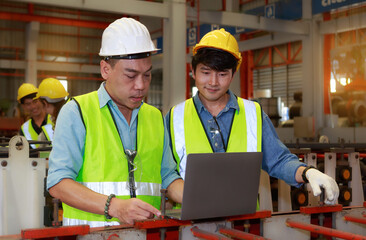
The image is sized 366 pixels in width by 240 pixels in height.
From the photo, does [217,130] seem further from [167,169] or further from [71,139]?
[71,139]

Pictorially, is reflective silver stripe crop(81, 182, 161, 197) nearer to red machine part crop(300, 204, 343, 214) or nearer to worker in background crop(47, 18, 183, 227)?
worker in background crop(47, 18, 183, 227)

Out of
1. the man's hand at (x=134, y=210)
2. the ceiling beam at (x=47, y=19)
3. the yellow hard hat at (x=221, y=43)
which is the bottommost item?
the man's hand at (x=134, y=210)

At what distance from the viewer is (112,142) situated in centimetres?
213

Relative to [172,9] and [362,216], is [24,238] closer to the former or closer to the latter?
[362,216]

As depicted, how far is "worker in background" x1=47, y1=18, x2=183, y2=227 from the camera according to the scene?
196cm

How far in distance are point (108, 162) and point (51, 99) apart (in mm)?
3649

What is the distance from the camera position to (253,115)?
275 centimetres

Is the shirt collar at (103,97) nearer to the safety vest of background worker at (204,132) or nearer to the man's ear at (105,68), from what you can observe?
the man's ear at (105,68)

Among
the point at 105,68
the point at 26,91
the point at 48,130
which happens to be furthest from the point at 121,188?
the point at 26,91

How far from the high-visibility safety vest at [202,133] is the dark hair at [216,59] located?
0.92 ft

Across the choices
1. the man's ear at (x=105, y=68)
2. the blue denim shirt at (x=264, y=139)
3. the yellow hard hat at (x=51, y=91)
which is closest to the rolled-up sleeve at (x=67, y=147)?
the man's ear at (x=105, y=68)

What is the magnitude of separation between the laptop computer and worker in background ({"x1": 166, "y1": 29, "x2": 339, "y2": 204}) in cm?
71

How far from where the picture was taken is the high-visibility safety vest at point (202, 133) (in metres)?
2.65

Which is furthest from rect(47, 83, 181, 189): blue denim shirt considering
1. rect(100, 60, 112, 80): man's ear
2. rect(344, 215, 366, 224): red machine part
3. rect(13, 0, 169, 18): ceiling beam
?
rect(13, 0, 169, 18): ceiling beam
